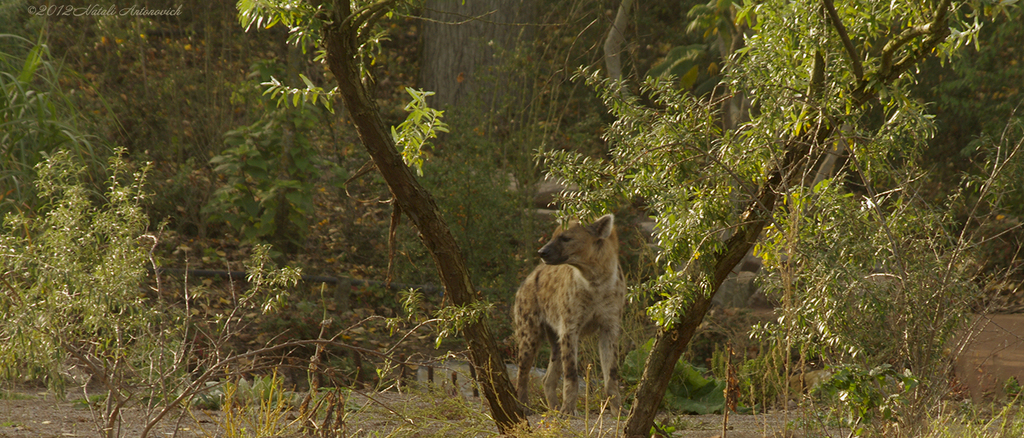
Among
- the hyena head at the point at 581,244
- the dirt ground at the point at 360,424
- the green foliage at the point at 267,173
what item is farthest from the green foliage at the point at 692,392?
the green foliage at the point at 267,173

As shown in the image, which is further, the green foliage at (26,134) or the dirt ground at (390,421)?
the green foliage at (26,134)

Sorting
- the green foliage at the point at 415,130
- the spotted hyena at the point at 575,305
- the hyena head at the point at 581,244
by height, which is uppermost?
the green foliage at the point at 415,130

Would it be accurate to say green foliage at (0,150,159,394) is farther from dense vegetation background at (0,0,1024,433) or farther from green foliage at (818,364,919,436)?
green foliage at (818,364,919,436)

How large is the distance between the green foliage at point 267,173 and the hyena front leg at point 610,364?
3951 mm

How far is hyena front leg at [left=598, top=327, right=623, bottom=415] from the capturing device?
6293mm

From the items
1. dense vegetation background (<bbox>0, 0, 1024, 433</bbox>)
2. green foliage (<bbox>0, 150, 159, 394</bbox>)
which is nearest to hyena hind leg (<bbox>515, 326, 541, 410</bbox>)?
dense vegetation background (<bbox>0, 0, 1024, 433</bbox>)

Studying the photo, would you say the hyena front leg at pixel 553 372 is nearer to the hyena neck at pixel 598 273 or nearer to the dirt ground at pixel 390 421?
the dirt ground at pixel 390 421

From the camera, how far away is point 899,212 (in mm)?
4223

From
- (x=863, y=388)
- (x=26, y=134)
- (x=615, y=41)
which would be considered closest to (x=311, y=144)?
(x=615, y=41)

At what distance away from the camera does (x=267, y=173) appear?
30.0 ft

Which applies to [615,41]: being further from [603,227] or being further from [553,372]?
[553,372]

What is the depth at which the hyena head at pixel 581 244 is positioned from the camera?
6.54m

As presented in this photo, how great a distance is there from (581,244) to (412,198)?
8.69 feet

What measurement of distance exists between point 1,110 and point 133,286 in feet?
11.4
